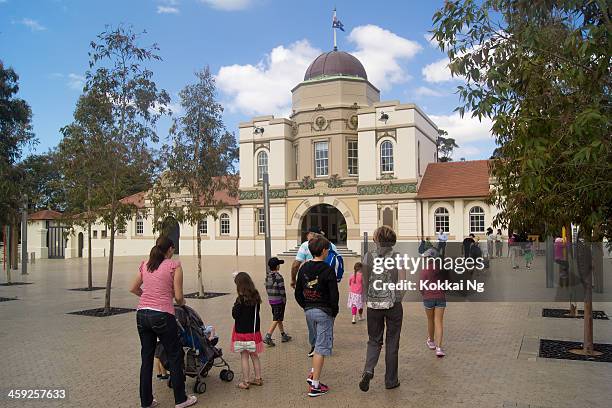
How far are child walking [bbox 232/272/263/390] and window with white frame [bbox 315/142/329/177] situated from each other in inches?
1267

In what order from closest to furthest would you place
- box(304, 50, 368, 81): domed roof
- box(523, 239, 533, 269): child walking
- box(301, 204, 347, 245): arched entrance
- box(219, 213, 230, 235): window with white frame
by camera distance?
1. box(523, 239, 533, 269): child walking
2. box(304, 50, 368, 81): domed roof
3. box(301, 204, 347, 245): arched entrance
4. box(219, 213, 230, 235): window with white frame

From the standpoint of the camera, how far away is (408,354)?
8.49 metres

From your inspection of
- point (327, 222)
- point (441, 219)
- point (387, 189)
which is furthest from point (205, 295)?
point (327, 222)

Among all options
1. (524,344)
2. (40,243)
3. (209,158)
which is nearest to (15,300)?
(209,158)

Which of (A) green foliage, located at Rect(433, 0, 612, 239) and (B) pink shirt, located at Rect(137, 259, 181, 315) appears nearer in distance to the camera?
(A) green foliage, located at Rect(433, 0, 612, 239)

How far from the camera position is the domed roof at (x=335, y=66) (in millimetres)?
39938

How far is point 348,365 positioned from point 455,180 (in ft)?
98.4

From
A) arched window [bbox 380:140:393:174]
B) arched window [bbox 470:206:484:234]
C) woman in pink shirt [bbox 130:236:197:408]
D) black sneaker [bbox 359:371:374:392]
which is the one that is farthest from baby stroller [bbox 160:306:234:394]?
arched window [bbox 380:140:393:174]

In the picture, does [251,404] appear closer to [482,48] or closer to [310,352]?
[310,352]

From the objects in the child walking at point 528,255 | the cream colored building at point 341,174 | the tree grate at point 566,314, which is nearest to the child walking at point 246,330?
the tree grate at point 566,314

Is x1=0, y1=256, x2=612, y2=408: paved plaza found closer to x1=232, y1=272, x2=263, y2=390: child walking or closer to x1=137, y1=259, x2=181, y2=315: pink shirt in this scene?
x1=232, y1=272, x2=263, y2=390: child walking

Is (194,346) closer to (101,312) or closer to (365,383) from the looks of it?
(365,383)

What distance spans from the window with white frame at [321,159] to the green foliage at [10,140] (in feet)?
59.1

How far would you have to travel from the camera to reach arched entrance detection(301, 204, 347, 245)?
1623 inches
